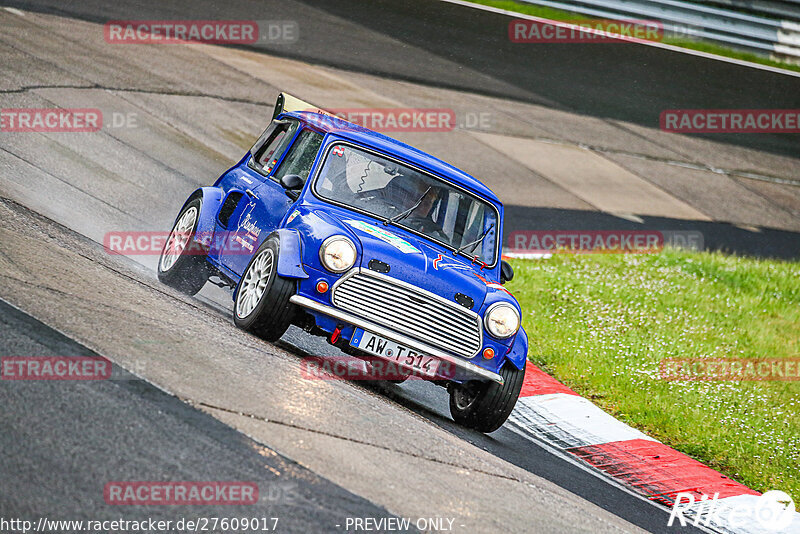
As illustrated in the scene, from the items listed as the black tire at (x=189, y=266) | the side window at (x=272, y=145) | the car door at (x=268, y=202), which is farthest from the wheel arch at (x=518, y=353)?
the black tire at (x=189, y=266)

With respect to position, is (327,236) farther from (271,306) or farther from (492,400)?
(492,400)

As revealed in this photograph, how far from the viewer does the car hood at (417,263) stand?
22.2ft

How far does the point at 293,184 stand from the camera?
7.56 metres

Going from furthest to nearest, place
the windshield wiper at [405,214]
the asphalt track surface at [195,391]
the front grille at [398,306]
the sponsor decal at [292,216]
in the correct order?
1. the windshield wiper at [405,214]
2. the sponsor decal at [292,216]
3. the front grille at [398,306]
4. the asphalt track surface at [195,391]

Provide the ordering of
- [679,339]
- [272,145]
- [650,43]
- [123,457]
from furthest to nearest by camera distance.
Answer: [650,43]
[679,339]
[272,145]
[123,457]

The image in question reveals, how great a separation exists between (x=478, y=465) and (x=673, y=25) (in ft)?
60.4

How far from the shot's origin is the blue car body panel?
265 inches

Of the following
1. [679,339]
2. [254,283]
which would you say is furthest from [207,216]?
[679,339]

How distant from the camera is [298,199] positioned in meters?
7.45

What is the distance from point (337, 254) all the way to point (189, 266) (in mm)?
2376

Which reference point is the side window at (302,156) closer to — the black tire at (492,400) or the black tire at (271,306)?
the black tire at (271,306)

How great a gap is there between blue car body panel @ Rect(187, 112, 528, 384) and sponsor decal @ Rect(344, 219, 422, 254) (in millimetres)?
10

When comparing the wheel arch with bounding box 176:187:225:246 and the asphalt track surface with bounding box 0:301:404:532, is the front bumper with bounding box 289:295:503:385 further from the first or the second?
the wheel arch with bounding box 176:187:225:246

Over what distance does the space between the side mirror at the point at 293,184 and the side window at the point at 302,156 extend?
3.2 inches
